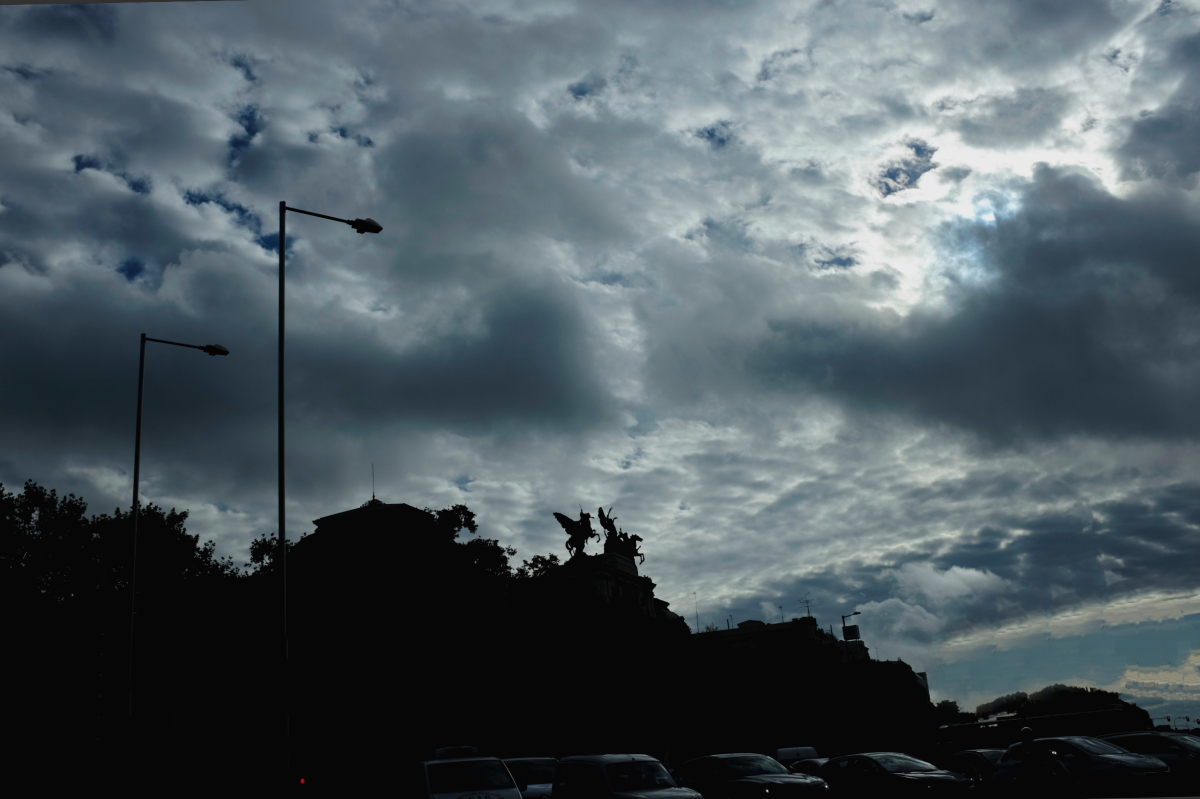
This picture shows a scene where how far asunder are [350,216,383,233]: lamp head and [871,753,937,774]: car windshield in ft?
50.8

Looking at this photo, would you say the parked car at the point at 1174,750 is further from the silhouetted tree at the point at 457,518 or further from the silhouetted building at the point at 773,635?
the silhouetted building at the point at 773,635

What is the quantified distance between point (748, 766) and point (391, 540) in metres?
34.8

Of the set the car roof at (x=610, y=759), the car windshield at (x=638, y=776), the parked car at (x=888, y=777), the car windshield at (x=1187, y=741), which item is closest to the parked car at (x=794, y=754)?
the car windshield at (x=1187, y=741)

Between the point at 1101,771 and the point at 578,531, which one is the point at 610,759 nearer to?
the point at 1101,771

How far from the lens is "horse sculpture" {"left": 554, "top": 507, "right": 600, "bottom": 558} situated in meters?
78.6

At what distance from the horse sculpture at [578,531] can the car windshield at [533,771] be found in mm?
57360

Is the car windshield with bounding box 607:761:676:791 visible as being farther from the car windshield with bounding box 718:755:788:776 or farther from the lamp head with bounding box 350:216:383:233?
the lamp head with bounding box 350:216:383:233

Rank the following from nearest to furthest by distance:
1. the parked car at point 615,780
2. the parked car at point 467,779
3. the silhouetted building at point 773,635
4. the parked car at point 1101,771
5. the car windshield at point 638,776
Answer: the parked car at point 467,779, the parked car at point 615,780, the car windshield at point 638,776, the parked car at point 1101,771, the silhouetted building at point 773,635

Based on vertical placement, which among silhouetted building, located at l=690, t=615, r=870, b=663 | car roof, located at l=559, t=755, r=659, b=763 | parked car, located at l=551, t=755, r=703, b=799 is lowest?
parked car, located at l=551, t=755, r=703, b=799

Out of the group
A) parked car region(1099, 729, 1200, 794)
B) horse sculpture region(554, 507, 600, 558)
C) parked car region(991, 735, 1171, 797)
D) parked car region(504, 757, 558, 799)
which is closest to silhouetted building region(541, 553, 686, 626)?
horse sculpture region(554, 507, 600, 558)

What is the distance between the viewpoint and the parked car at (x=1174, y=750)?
62.1 feet

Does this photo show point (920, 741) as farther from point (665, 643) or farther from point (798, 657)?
point (798, 657)

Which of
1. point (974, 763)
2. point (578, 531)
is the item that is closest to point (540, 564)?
point (578, 531)

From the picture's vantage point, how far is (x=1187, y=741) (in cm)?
2039
